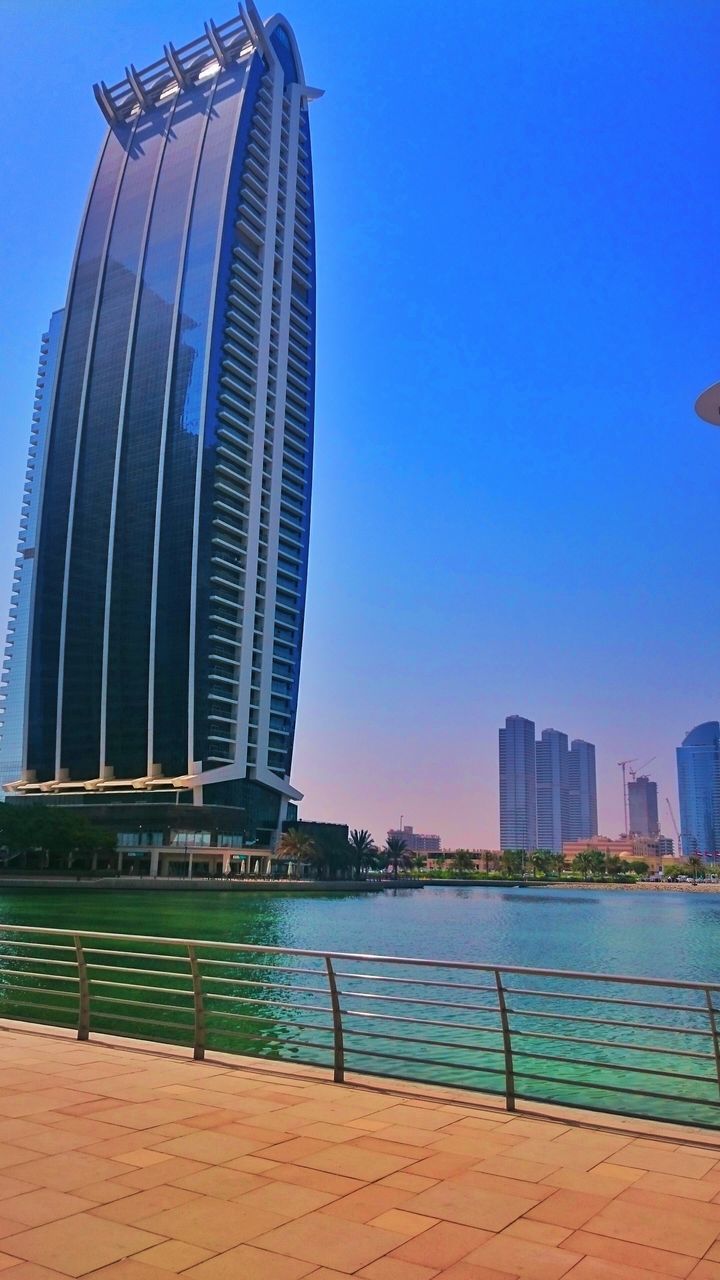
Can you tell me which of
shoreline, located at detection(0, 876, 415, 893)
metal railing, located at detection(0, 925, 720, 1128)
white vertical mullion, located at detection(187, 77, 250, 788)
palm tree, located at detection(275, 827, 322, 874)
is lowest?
metal railing, located at detection(0, 925, 720, 1128)

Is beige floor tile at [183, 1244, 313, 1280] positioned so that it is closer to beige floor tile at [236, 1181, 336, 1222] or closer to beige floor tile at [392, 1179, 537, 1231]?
beige floor tile at [236, 1181, 336, 1222]

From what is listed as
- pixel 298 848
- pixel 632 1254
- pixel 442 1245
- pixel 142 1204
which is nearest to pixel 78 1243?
pixel 142 1204

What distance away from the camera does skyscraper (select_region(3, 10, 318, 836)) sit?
133 metres

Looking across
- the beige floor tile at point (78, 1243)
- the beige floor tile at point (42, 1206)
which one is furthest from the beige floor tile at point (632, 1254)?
the beige floor tile at point (42, 1206)

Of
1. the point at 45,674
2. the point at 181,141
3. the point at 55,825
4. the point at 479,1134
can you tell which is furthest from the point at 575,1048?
the point at 181,141

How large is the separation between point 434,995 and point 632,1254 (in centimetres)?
2600

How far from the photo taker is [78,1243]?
559cm

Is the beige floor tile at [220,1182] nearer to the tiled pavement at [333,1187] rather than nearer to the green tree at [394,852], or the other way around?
the tiled pavement at [333,1187]

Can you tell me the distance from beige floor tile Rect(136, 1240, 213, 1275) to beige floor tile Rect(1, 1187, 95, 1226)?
2.86 feet

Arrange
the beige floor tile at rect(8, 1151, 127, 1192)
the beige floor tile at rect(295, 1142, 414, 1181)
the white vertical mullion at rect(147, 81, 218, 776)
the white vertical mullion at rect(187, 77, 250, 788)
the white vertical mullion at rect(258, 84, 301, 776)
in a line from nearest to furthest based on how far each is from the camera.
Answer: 1. the beige floor tile at rect(8, 1151, 127, 1192)
2. the beige floor tile at rect(295, 1142, 414, 1181)
3. the white vertical mullion at rect(187, 77, 250, 788)
4. the white vertical mullion at rect(147, 81, 218, 776)
5. the white vertical mullion at rect(258, 84, 301, 776)

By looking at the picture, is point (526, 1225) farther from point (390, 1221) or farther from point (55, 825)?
point (55, 825)

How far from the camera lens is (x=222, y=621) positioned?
134m

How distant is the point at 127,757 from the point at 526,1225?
13275 centimetres

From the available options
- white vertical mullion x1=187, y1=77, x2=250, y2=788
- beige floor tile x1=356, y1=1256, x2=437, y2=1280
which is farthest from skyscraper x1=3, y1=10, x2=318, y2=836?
beige floor tile x1=356, y1=1256, x2=437, y2=1280
